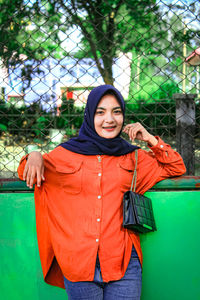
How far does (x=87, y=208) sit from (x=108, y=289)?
396mm

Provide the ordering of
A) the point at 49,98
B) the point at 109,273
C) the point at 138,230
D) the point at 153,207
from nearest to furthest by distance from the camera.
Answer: the point at 109,273, the point at 138,230, the point at 153,207, the point at 49,98

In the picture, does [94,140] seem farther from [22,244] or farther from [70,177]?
[22,244]

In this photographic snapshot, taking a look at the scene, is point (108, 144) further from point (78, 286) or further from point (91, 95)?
point (78, 286)

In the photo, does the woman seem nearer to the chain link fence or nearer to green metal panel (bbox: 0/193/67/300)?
green metal panel (bbox: 0/193/67/300)

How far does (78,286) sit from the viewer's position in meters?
1.52

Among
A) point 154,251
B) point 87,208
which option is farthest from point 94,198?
point 154,251

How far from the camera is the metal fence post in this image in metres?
2.42

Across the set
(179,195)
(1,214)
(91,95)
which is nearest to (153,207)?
(179,195)

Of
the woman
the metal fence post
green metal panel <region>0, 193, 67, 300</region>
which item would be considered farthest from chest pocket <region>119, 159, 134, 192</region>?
the metal fence post

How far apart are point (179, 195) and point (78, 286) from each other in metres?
0.79

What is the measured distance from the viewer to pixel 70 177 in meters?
1.65

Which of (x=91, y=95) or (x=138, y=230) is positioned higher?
(x=91, y=95)

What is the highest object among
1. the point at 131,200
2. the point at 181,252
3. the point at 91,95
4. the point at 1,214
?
the point at 91,95

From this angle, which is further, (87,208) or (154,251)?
(154,251)
